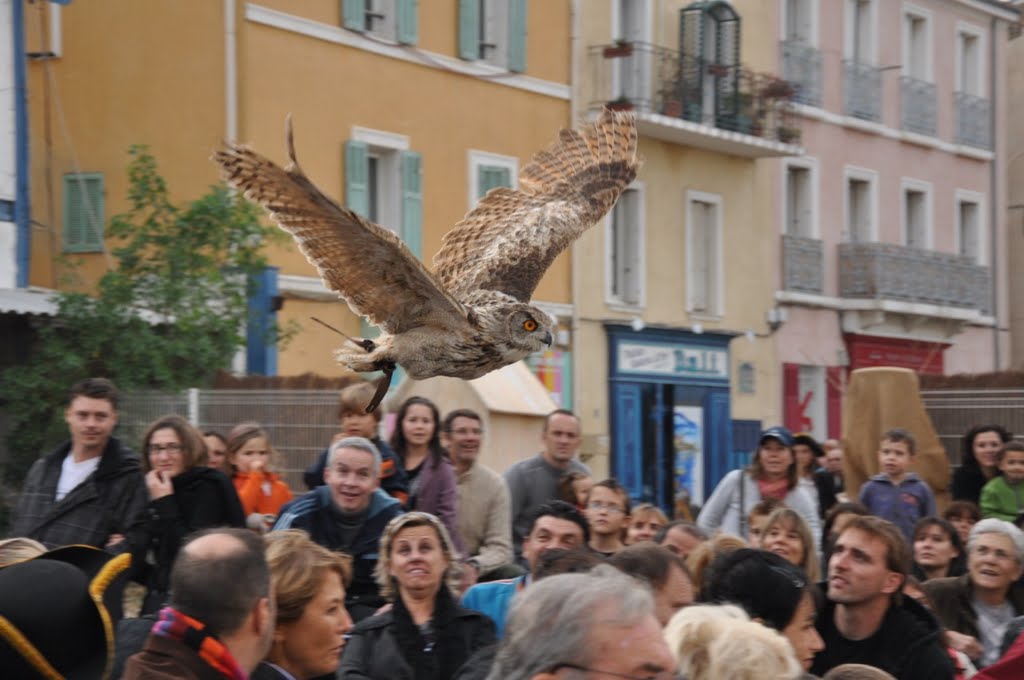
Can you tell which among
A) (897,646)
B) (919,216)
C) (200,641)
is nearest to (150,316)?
(897,646)

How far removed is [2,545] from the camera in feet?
14.5

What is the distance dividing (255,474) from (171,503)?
1748mm

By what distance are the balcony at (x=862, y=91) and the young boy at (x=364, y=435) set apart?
20.2 metres

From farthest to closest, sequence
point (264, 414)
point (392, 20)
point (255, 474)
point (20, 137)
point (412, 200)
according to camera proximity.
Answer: point (412, 200), point (392, 20), point (20, 137), point (264, 414), point (255, 474)

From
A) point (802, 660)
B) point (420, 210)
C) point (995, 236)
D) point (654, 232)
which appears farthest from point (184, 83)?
point (995, 236)

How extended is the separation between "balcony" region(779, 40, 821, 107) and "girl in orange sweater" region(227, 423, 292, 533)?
18.8 metres

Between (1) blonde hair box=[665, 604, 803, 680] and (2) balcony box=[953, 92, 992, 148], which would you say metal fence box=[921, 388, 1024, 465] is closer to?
(1) blonde hair box=[665, 604, 803, 680]

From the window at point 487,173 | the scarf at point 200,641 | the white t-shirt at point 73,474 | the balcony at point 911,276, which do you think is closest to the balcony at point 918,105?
the balcony at point 911,276

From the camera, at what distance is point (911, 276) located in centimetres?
2788

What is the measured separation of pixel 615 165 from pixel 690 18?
14906mm

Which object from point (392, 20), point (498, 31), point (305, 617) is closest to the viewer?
point (305, 617)

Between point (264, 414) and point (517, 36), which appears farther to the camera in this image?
point (517, 36)

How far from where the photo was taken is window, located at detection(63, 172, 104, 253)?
58.9 feet

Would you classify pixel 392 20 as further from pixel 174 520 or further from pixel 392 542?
pixel 392 542
